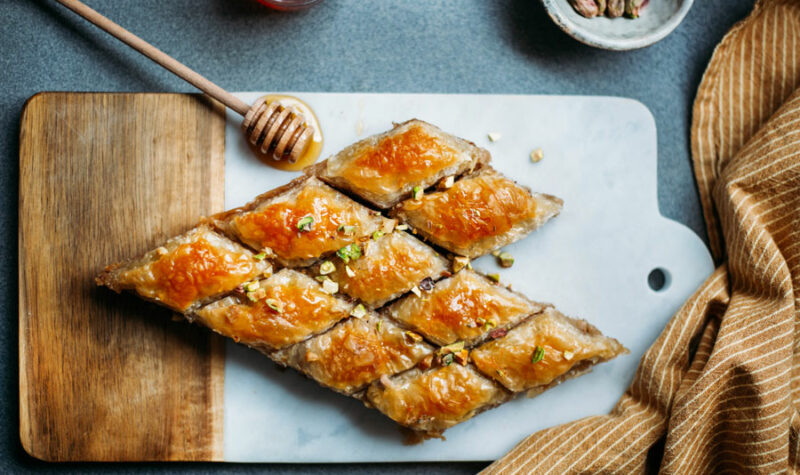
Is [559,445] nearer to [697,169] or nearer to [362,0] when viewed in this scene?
[697,169]

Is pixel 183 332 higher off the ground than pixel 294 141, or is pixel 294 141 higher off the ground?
pixel 294 141

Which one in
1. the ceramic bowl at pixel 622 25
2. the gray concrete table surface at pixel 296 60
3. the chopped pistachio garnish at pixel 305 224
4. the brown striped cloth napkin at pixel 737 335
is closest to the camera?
the chopped pistachio garnish at pixel 305 224

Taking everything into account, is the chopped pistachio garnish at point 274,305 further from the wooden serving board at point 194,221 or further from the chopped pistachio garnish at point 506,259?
the chopped pistachio garnish at point 506,259

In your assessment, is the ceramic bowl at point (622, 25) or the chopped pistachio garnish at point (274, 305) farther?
the ceramic bowl at point (622, 25)

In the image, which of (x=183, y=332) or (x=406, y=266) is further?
(x=183, y=332)

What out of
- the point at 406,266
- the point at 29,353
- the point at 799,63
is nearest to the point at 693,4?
the point at 799,63

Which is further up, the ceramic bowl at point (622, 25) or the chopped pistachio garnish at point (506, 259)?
the ceramic bowl at point (622, 25)

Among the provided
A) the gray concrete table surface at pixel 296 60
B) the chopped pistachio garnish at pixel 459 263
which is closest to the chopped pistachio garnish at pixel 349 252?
the chopped pistachio garnish at pixel 459 263
